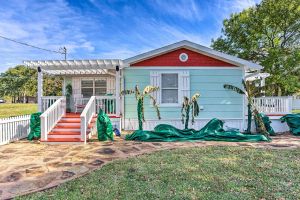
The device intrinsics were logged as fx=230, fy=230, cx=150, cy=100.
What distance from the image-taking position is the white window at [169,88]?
10.2 metres

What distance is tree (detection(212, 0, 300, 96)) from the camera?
696 inches

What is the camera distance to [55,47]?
Result: 31.7 metres

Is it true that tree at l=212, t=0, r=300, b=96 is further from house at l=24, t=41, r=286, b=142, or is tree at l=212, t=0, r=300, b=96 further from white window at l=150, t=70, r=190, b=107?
white window at l=150, t=70, r=190, b=107

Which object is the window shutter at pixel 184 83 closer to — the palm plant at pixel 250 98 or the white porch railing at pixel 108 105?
the palm plant at pixel 250 98

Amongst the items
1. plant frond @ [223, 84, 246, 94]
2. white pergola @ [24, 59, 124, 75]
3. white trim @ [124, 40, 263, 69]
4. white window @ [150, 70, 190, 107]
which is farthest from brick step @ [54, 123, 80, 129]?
plant frond @ [223, 84, 246, 94]

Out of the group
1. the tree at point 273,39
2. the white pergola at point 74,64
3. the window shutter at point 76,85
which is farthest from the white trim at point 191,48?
the tree at point 273,39

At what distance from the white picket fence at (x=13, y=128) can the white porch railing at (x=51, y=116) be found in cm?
120

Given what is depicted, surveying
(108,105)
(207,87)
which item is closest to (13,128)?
(108,105)

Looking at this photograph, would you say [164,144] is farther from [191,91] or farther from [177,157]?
[191,91]

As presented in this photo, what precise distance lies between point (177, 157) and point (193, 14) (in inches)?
526

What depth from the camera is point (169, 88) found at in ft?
33.3

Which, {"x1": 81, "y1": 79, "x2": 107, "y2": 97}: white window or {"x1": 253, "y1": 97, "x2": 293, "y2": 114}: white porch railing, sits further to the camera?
{"x1": 81, "y1": 79, "x2": 107, "y2": 97}: white window

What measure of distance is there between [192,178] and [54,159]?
3463 millimetres

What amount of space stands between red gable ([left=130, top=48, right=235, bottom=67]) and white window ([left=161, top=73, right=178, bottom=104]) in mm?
540
